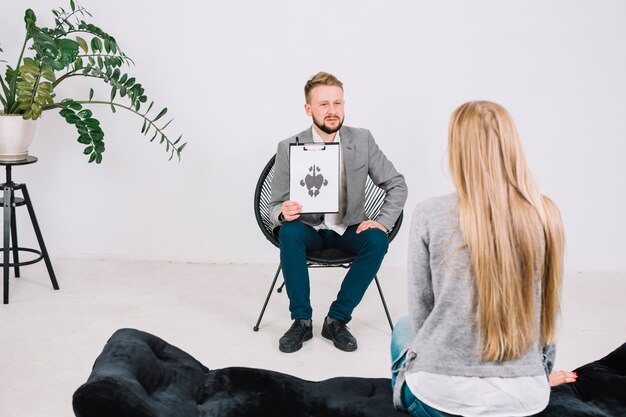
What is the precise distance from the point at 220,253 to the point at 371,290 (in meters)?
0.97

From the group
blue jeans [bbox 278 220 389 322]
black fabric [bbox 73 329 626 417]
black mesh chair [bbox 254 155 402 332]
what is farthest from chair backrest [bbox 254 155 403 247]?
black fabric [bbox 73 329 626 417]

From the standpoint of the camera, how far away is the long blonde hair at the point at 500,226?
196 cm

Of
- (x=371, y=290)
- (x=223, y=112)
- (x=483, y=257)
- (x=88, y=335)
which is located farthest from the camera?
(x=223, y=112)

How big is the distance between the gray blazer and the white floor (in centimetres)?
52

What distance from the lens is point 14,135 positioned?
399 centimetres

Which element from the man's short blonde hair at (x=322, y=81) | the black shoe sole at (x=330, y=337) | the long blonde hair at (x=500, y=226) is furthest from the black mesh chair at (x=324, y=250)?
the long blonde hair at (x=500, y=226)

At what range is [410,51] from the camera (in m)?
4.49

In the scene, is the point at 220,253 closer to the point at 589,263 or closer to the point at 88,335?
the point at 88,335

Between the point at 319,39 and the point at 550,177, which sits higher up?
the point at 319,39

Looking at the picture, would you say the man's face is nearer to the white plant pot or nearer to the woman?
Answer: the white plant pot

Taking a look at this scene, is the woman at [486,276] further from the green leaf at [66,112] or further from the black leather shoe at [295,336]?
the green leaf at [66,112]

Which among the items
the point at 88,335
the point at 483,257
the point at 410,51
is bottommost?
the point at 88,335

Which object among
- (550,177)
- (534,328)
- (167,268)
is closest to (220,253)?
(167,268)

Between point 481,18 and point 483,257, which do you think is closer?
point 483,257
